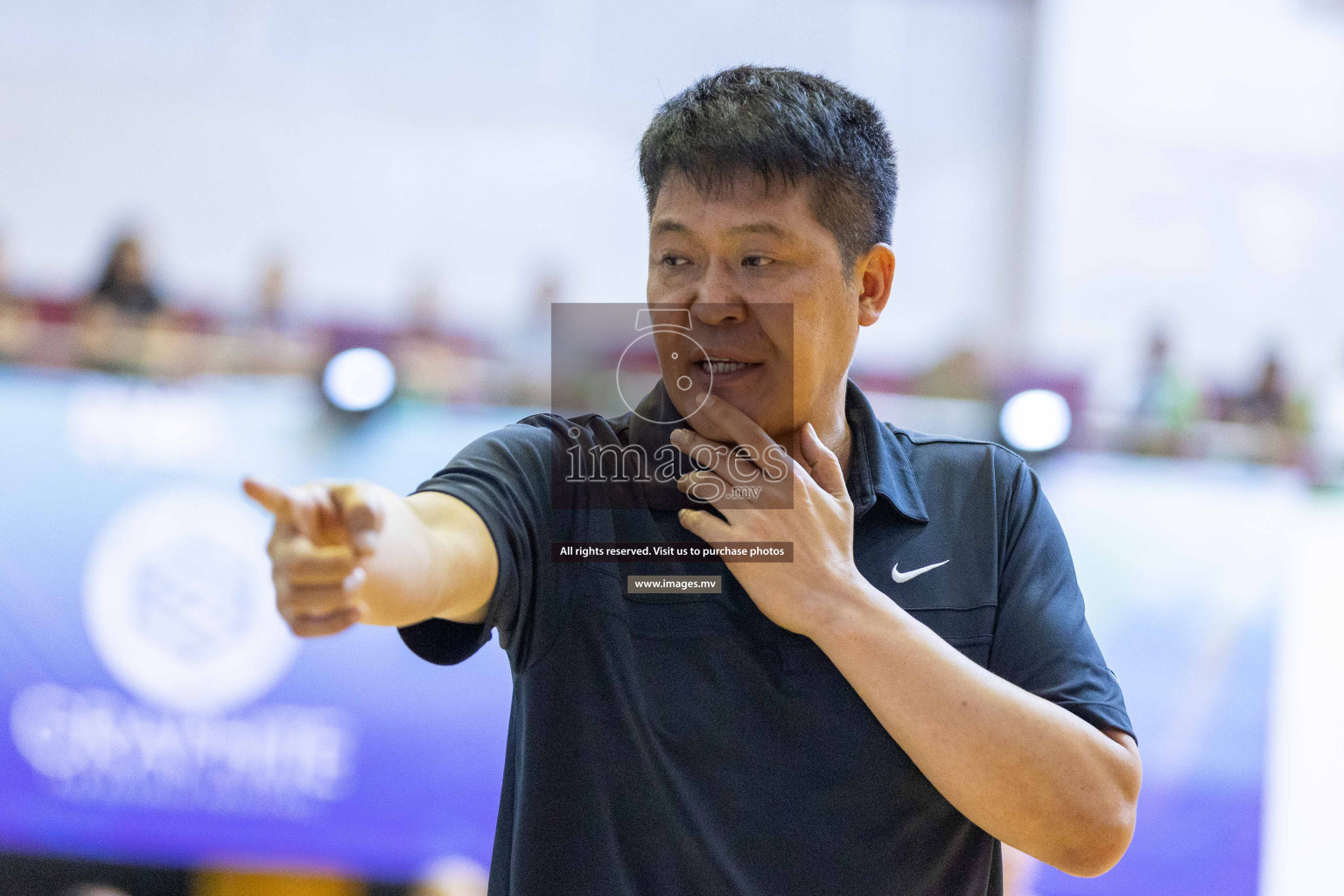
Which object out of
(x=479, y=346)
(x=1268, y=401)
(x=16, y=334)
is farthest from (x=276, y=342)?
(x=1268, y=401)

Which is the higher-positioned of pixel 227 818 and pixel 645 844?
pixel 645 844

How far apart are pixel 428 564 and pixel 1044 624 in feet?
2.01

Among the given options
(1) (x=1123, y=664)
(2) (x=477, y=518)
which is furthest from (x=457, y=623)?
(1) (x=1123, y=664)

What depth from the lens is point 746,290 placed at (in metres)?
1.15

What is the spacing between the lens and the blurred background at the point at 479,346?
126 inches

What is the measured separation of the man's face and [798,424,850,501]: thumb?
0.15ft

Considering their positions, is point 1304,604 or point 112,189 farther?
point 112,189

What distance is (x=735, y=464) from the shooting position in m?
1.13

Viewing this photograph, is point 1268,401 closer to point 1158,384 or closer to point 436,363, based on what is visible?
point 1158,384

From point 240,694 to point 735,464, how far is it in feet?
8.31

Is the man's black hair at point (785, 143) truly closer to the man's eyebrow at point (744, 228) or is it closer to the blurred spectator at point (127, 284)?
the man's eyebrow at point (744, 228)

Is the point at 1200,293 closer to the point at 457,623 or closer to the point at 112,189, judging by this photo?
the point at 112,189

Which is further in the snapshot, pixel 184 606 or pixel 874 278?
pixel 184 606

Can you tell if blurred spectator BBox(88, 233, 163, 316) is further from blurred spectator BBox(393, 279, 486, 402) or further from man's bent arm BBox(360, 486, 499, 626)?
man's bent arm BBox(360, 486, 499, 626)
